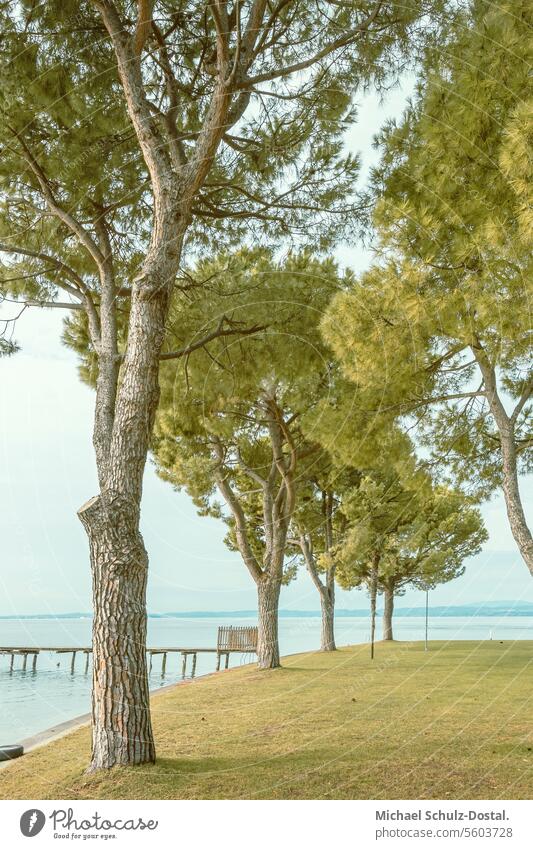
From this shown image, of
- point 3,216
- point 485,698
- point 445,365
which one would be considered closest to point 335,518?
point 485,698

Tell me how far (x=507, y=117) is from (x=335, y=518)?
1218 cm

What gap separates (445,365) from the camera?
19.0 feet

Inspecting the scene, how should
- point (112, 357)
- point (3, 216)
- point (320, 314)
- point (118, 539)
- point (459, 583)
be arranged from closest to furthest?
point (118, 539), point (112, 357), point (3, 216), point (320, 314), point (459, 583)

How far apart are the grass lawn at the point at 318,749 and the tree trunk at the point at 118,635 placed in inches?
5.6

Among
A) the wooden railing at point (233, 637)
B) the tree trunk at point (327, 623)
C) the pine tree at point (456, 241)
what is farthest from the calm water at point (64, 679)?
the pine tree at point (456, 241)

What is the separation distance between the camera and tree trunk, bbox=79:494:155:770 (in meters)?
3.57

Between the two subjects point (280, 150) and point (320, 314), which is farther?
point (320, 314)

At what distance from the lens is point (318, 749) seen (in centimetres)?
403

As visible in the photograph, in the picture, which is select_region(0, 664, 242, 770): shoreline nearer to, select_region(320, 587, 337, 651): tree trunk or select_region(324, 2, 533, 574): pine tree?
select_region(324, 2, 533, 574): pine tree

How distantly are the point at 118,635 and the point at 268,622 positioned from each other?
6592 mm

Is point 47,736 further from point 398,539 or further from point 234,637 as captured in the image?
point 398,539

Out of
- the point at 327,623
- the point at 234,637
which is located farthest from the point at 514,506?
the point at 234,637

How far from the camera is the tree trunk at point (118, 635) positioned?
357cm

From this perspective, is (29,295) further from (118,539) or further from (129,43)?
(118,539)
